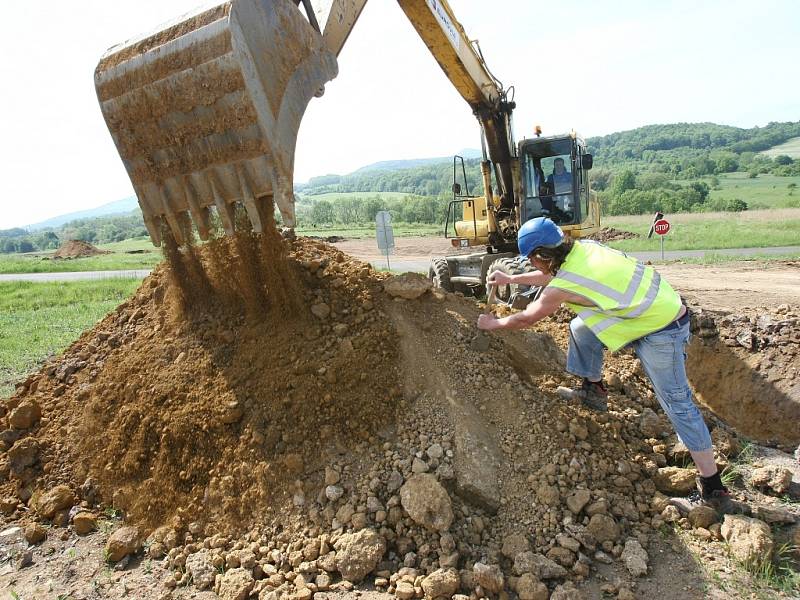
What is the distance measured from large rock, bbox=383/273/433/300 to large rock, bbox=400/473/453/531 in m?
1.61

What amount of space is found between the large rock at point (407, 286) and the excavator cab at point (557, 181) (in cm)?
360

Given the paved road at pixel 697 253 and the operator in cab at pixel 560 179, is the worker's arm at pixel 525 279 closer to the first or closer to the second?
the operator in cab at pixel 560 179

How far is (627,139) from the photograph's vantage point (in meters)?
119

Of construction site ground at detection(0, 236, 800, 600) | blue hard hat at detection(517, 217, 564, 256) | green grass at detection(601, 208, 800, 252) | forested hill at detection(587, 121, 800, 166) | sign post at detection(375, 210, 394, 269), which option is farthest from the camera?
forested hill at detection(587, 121, 800, 166)

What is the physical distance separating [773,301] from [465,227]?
15.3 ft

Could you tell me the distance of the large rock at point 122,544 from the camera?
3.34 meters

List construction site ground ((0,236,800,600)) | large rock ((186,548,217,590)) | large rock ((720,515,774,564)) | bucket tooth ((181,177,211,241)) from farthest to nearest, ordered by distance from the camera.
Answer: bucket tooth ((181,177,211,241)) → large rock ((186,548,217,590)) → construction site ground ((0,236,800,600)) → large rock ((720,515,774,564))

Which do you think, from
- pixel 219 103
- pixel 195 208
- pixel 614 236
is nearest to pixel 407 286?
pixel 195 208

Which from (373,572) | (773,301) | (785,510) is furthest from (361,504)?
(773,301)

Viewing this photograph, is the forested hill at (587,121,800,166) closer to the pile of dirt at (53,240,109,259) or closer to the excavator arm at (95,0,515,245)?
the pile of dirt at (53,240,109,259)

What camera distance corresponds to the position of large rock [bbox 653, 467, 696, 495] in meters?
3.35

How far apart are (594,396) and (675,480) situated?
766mm

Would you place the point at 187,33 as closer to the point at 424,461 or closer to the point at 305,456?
the point at 305,456

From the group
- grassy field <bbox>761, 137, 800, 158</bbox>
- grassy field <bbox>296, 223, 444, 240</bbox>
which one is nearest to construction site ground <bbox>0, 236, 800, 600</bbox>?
grassy field <bbox>296, 223, 444, 240</bbox>
